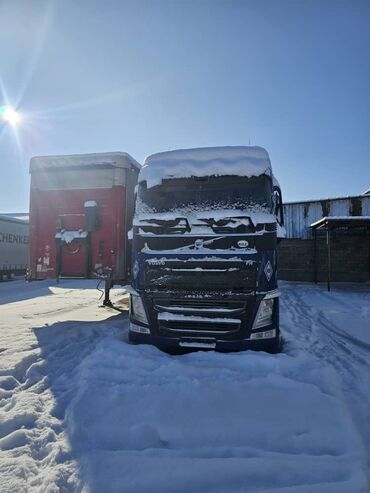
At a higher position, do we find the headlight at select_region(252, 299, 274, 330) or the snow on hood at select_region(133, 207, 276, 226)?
the snow on hood at select_region(133, 207, 276, 226)

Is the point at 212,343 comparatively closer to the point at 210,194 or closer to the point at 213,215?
the point at 213,215

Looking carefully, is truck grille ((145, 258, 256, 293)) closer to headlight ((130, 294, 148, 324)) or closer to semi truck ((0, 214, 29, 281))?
headlight ((130, 294, 148, 324))

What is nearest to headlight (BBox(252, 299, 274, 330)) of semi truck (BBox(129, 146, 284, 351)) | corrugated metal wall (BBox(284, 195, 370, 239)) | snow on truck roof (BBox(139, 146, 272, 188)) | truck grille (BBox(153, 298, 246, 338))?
semi truck (BBox(129, 146, 284, 351))

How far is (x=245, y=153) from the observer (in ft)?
17.2

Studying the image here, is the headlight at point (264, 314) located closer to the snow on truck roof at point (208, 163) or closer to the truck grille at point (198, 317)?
the truck grille at point (198, 317)

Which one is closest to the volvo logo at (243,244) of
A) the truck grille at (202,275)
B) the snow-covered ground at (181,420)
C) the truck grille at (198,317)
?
the truck grille at (202,275)

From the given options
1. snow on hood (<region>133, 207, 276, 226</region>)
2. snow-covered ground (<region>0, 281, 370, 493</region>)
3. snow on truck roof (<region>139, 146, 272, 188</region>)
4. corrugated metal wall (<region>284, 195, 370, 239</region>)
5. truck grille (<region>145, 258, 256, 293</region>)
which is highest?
corrugated metal wall (<region>284, 195, 370, 239</region>)

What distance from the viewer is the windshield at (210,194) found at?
4.99 m

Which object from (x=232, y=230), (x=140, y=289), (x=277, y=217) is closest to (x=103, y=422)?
(x=140, y=289)

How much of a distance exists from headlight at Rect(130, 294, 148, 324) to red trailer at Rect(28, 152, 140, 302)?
2.93 metres

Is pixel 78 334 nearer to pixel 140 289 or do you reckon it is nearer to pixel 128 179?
pixel 140 289

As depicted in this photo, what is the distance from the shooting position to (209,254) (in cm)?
464

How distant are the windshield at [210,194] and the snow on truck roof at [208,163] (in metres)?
0.09

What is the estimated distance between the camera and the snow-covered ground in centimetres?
235
